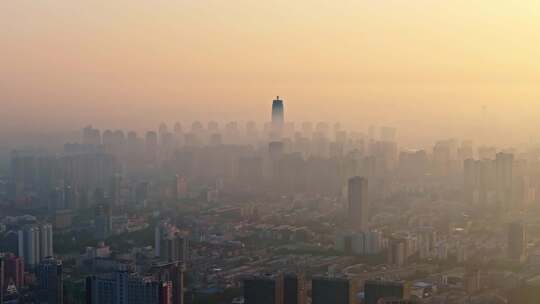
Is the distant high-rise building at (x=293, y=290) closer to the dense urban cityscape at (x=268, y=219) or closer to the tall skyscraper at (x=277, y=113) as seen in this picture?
the dense urban cityscape at (x=268, y=219)

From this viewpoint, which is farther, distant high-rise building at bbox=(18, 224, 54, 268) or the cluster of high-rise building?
distant high-rise building at bbox=(18, 224, 54, 268)

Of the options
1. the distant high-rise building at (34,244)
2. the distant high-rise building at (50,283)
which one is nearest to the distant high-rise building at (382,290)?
the distant high-rise building at (50,283)

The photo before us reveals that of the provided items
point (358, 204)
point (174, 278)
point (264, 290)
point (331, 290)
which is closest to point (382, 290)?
point (331, 290)

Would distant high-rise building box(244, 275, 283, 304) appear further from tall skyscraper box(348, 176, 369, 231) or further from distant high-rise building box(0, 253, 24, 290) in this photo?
tall skyscraper box(348, 176, 369, 231)

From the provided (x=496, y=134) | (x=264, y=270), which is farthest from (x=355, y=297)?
(x=496, y=134)

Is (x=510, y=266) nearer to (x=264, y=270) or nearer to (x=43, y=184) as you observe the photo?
(x=264, y=270)

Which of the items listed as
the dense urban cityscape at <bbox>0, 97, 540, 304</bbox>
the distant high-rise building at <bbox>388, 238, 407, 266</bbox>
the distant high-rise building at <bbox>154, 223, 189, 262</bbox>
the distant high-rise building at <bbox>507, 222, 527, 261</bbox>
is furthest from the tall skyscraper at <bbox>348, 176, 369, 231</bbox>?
the distant high-rise building at <bbox>154, 223, 189, 262</bbox>
